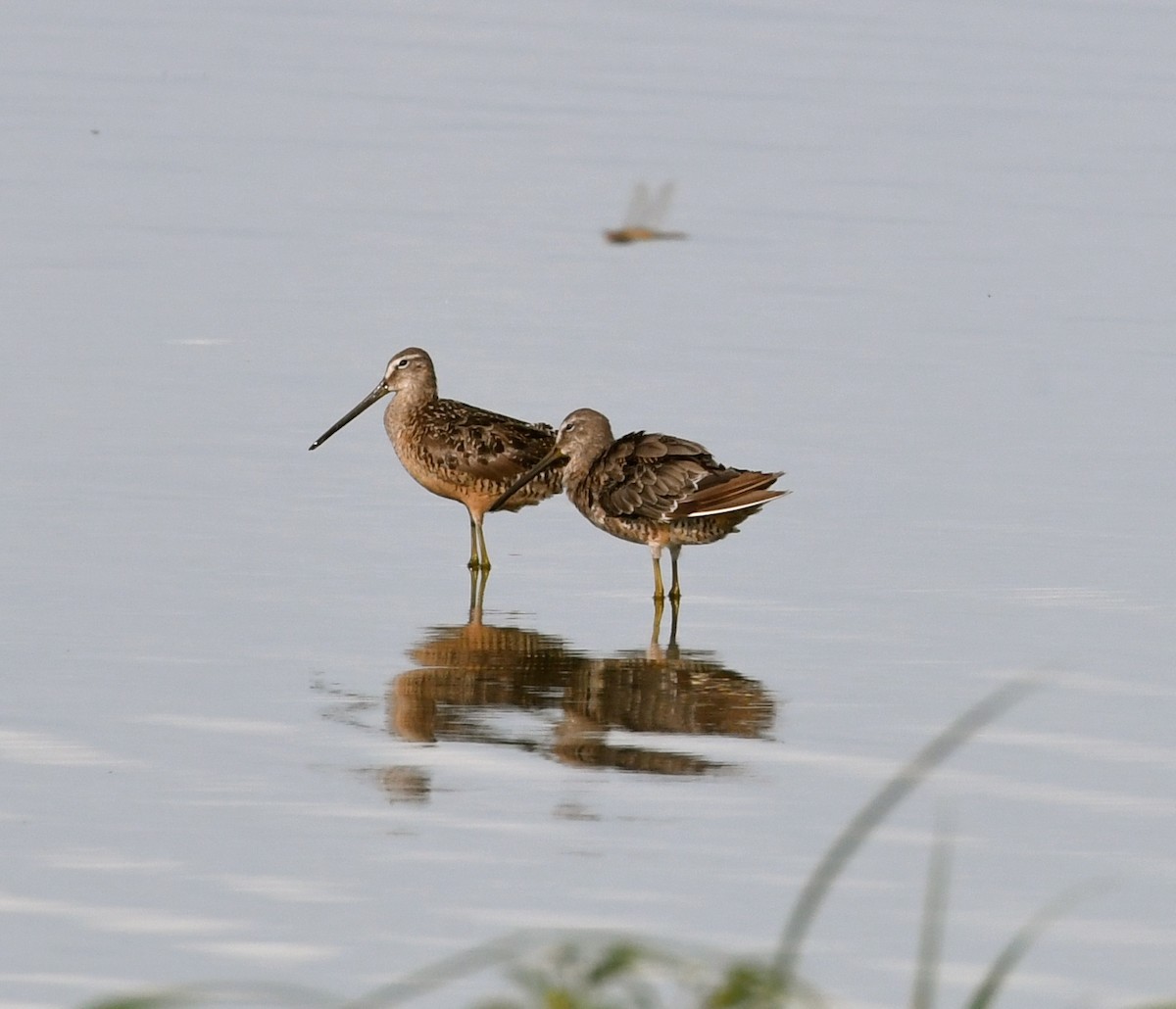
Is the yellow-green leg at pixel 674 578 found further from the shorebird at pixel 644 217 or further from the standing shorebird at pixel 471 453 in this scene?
the shorebird at pixel 644 217

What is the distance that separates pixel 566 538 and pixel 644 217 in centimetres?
801

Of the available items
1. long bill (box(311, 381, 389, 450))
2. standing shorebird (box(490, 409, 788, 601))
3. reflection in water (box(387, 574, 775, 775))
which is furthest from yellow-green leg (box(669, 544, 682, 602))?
long bill (box(311, 381, 389, 450))

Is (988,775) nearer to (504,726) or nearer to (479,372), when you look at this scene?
(504,726)

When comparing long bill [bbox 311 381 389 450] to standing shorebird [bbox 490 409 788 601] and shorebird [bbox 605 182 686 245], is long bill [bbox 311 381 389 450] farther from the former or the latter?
shorebird [bbox 605 182 686 245]

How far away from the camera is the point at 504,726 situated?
9266 mm

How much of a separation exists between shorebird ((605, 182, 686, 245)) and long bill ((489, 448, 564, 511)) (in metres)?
8.01

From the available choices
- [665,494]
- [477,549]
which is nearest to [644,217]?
[477,549]

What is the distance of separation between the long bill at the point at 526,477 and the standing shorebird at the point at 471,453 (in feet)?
0.03

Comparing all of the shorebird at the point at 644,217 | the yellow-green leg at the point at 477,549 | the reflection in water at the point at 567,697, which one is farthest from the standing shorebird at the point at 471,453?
the shorebird at the point at 644,217

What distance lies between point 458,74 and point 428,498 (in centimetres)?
1528

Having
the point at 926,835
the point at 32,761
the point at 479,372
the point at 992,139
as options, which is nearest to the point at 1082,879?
the point at 926,835

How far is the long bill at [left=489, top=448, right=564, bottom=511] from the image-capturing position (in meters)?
12.5

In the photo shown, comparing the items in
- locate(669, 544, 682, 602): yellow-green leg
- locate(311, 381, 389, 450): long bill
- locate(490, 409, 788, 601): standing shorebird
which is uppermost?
locate(311, 381, 389, 450): long bill

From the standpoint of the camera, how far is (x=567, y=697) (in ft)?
31.8
